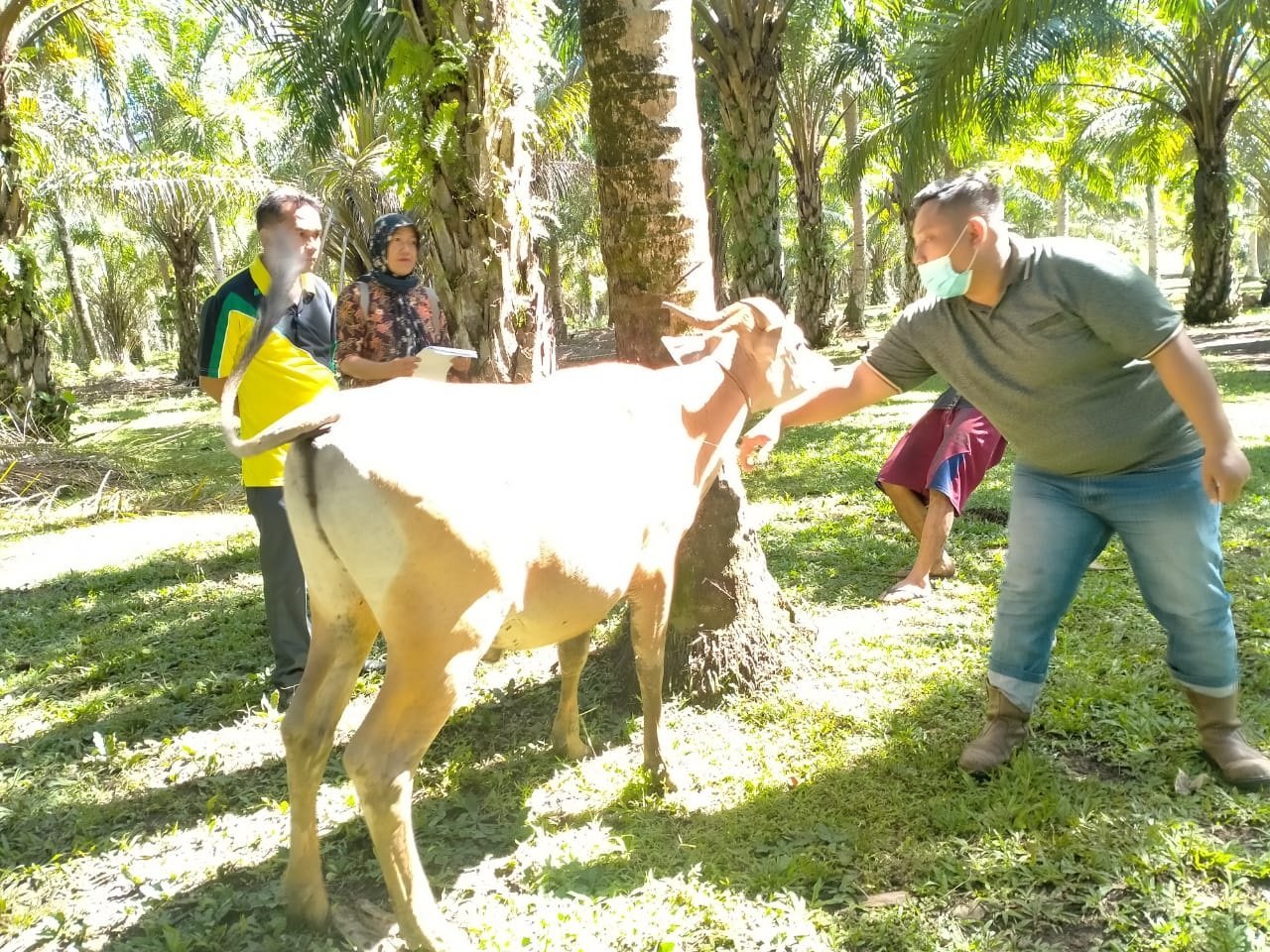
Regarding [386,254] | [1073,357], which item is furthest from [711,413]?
[386,254]

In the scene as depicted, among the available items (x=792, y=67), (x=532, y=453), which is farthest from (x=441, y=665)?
(x=792, y=67)

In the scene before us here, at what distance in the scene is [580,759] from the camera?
370 centimetres

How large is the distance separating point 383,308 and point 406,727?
2.48 metres

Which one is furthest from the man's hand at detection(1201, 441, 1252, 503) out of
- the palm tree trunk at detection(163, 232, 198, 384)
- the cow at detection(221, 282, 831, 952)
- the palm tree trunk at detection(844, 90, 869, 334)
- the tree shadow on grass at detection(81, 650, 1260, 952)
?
the palm tree trunk at detection(163, 232, 198, 384)

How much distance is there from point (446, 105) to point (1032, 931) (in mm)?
4123

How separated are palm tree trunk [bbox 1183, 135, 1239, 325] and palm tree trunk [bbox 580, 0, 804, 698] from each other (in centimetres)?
1754

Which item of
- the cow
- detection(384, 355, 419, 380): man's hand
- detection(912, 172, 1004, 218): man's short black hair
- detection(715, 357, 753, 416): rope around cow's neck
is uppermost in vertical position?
detection(912, 172, 1004, 218): man's short black hair

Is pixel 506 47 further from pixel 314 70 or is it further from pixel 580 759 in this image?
pixel 314 70

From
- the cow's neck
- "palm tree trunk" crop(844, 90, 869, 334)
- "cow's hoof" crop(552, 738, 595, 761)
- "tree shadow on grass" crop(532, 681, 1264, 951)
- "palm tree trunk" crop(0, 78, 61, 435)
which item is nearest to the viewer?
"tree shadow on grass" crop(532, 681, 1264, 951)

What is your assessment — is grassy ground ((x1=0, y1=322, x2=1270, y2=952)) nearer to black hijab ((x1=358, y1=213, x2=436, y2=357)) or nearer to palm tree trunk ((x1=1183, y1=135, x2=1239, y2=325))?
black hijab ((x1=358, y1=213, x2=436, y2=357))

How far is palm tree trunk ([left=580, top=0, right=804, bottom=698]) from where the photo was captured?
3.84 metres

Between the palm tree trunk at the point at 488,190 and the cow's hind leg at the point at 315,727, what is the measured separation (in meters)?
2.16

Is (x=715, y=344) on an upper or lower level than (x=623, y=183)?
lower

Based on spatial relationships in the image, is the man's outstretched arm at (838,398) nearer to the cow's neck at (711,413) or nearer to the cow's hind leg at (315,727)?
the cow's neck at (711,413)
